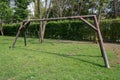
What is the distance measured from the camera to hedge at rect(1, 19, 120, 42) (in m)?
17.8

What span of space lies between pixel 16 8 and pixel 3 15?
553 centimetres

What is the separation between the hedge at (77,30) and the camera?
58.3ft

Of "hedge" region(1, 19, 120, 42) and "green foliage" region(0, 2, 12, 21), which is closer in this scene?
"hedge" region(1, 19, 120, 42)

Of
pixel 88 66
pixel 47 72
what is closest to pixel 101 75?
pixel 88 66

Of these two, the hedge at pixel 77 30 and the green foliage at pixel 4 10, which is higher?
the green foliage at pixel 4 10

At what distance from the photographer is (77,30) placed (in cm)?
2055

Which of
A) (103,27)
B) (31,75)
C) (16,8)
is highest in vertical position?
(16,8)

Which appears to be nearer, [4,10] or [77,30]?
[77,30]

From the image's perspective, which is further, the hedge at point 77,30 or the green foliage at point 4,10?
the green foliage at point 4,10

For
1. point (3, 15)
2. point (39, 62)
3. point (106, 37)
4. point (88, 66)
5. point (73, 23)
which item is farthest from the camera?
point (3, 15)

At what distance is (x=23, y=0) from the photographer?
37.1 meters

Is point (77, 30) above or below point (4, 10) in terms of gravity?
below

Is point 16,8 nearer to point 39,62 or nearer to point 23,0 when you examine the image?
point 23,0

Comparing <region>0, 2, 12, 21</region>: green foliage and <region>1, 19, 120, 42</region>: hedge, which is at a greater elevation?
<region>0, 2, 12, 21</region>: green foliage
